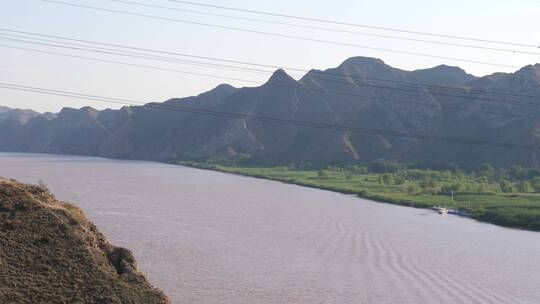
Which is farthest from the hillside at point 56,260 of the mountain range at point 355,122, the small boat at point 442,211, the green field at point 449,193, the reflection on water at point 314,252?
the mountain range at point 355,122

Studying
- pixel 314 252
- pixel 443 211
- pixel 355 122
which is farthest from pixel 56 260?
pixel 355 122

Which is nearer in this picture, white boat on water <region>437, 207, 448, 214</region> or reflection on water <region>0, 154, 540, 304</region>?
reflection on water <region>0, 154, 540, 304</region>

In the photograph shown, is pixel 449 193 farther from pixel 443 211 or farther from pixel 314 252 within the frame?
pixel 314 252

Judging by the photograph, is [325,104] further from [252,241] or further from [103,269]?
[103,269]

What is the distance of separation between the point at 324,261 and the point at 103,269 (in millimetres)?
12721

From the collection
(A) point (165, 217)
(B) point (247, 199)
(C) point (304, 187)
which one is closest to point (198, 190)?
(B) point (247, 199)

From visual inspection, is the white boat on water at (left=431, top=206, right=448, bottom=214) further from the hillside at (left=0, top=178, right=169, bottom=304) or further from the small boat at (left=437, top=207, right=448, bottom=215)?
the hillside at (left=0, top=178, right=169, bottom=304)

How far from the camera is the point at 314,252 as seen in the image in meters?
30.9

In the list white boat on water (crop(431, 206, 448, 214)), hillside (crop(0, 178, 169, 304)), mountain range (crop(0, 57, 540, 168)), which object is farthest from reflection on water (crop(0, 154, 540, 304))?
mountain range (crop(0, 57, 540, 168))

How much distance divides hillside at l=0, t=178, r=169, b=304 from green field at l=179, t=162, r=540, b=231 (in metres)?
33.5

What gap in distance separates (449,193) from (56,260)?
176 ft

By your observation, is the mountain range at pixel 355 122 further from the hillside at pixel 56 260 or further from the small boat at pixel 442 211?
the hillside at pixel 56 260

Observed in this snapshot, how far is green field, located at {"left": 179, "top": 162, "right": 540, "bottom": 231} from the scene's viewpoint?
1873 inches

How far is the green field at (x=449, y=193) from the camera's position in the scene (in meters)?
47.6
